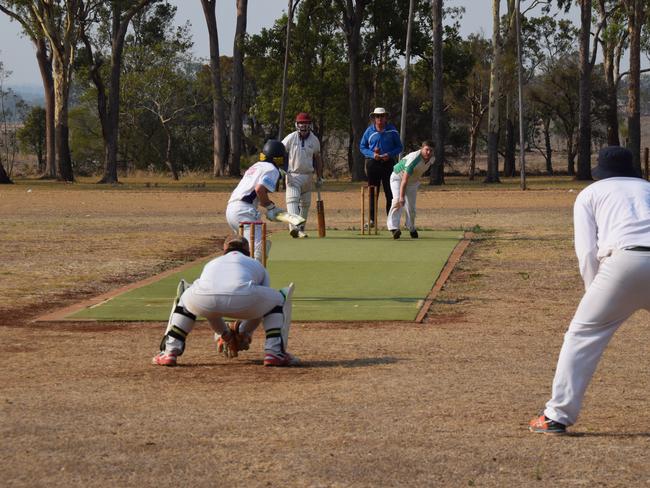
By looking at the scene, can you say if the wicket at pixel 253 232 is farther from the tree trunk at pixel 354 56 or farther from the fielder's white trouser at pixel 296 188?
the tree trunk at pixel 354 56

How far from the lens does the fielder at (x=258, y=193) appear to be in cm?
1303

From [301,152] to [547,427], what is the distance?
44.8ft

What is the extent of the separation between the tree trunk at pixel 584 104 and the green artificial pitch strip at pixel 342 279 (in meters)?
38.5

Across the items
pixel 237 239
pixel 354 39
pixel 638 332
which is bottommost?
pixel 638 332

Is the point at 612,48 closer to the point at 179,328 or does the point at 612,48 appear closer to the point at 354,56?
the point at 354,56

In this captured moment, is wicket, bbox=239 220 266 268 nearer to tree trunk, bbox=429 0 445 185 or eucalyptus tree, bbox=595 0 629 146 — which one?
tree trunk, bbox=429 0 445 185

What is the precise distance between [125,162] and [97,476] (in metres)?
80.7

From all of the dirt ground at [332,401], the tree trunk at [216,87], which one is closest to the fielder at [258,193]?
the dirt ground at [332,401]

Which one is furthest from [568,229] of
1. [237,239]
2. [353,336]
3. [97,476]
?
[97,476]

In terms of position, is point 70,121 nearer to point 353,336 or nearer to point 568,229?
point 568,229

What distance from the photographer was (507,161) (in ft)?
267

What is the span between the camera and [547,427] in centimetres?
743

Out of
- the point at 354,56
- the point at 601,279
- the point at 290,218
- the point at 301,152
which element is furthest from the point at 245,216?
the point at 354,56

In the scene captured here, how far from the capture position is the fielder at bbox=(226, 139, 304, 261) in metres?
13.0
